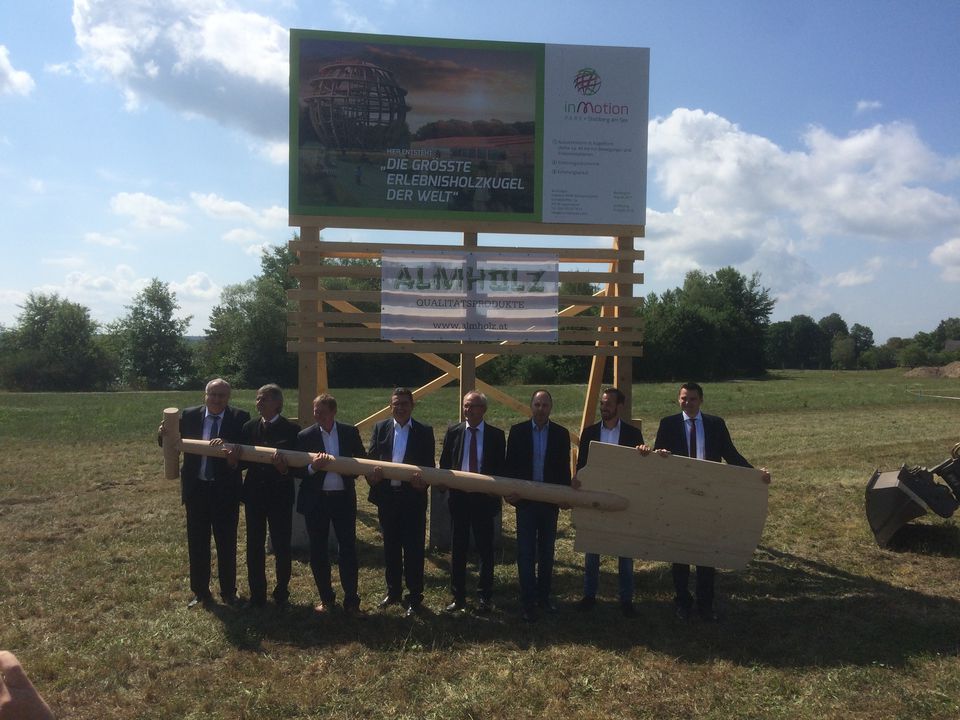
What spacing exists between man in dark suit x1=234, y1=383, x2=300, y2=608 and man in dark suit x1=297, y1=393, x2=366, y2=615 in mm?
236

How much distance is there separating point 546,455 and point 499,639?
1.51 meters

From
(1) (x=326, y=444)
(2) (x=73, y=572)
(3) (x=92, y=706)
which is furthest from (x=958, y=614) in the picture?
(2) (x=73, y=572)

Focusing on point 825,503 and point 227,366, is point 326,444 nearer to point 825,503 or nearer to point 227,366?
point 825,503

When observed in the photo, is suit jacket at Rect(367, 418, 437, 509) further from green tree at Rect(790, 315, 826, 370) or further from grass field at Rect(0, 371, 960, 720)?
green tree at Rect(790, 315, 826, 370)

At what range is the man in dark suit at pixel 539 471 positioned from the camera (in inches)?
249

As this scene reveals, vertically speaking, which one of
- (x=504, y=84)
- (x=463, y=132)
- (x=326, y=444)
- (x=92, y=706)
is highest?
(x=504, y=84)

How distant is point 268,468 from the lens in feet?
21.0

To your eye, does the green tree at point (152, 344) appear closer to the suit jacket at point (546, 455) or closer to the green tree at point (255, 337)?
the green tree at point (255, 337)

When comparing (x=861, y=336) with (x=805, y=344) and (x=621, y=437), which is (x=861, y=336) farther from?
(x=621, y=437)

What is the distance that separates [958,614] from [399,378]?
43.0 meters

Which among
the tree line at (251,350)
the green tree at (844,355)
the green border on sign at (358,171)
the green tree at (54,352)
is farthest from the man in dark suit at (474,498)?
the green tree at (844,355)

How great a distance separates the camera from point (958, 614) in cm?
633

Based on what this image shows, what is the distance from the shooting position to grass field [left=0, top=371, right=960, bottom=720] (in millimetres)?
4727

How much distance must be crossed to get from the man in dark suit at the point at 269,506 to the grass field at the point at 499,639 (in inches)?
10.5
